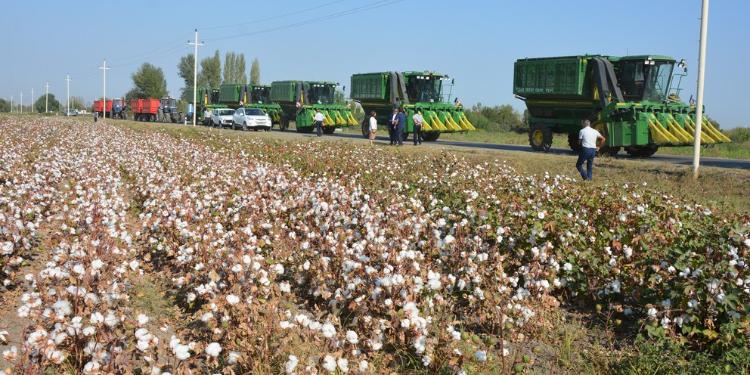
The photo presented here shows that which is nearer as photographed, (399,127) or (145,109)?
(399,127)

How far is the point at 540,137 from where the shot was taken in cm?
2753

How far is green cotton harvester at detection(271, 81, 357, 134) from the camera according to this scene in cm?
4378

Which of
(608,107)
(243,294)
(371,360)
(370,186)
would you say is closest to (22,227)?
(243,294)

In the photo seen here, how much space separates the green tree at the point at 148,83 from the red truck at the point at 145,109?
43.9 m

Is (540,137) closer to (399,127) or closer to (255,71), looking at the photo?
(399,127)

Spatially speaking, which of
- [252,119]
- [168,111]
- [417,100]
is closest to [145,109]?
[168,111]

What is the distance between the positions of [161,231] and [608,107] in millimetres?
18267

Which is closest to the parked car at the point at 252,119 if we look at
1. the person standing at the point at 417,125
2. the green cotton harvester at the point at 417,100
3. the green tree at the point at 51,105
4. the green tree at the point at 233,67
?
the green cotton harvester at the point at 417,100

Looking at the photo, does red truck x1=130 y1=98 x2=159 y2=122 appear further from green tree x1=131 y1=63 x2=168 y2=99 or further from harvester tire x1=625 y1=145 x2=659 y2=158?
harvester tire x1=625 y1=145 x2=659 y2=158

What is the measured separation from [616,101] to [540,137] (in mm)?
4080

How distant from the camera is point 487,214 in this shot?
8.56 meters

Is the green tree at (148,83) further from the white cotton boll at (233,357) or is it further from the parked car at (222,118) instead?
the white cotton boll at (233,357)

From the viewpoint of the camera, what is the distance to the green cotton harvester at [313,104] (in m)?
43.8

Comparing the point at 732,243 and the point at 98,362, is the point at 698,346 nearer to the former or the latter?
the point at 732,243
